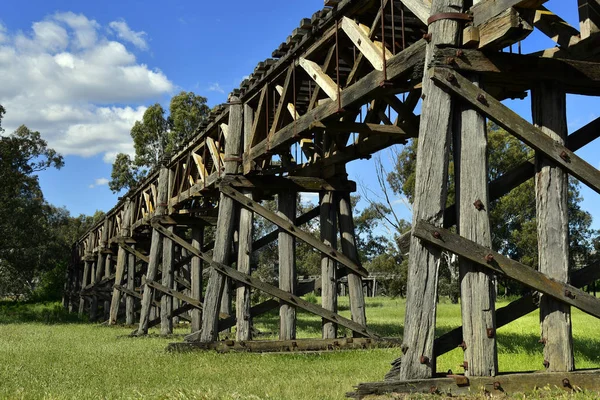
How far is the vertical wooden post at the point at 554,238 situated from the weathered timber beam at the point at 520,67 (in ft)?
0.86

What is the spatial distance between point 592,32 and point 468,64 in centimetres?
139

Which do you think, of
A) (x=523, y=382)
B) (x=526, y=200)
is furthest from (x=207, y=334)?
(x=526, y=200)

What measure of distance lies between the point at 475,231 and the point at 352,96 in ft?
9.35

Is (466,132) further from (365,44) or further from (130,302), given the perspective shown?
(130,302)

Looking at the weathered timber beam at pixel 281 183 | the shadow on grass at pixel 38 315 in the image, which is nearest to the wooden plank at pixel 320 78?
the weathered timber beam at pixel 281 183

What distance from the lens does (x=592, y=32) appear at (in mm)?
5777

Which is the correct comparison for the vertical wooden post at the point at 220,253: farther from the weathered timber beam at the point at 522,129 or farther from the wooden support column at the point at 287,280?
the weathered timber beam at the point at 522,129

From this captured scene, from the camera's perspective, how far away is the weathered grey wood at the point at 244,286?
1031 centimetres

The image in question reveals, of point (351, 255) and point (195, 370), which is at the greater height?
point (351, 255)

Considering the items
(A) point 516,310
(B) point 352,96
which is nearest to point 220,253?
(B) point 352,96

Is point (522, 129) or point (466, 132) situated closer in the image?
point (522, 129)

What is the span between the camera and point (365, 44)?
7.16 m

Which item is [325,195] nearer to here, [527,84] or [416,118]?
[416,118]

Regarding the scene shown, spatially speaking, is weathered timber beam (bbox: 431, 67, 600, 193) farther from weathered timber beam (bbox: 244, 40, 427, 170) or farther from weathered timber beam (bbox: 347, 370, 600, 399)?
weathered timber beam (bbox: 347, 370, 600, 399)
